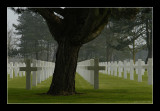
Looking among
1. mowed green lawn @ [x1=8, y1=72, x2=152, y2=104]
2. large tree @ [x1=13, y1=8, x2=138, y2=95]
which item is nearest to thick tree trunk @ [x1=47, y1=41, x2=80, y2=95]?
large tree @ [x1=13, y1=8, x2=138, y2=95]

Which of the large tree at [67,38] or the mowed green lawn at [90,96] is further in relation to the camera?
the large tree at [67,38]

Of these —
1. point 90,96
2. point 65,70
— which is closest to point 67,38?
point 65,70

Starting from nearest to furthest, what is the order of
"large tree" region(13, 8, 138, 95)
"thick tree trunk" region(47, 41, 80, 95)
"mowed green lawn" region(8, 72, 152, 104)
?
1. "mowed green lawn" region(8, 72, 152, 104)
2. "large tree" region(13, 8, 138, 95)
3. "thick tree trunk" region(47, 41, 80, 95)

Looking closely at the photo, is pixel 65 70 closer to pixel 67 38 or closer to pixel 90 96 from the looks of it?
pixel 67 38

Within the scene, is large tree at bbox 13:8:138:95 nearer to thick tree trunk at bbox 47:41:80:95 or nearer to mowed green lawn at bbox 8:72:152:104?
thick tree trunk at bbox 47:41:80:95

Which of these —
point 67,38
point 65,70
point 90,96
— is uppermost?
point 67,38

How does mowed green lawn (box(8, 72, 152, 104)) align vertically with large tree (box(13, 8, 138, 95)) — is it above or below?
below

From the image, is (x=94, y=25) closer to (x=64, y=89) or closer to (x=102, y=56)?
(x=64, y=89)

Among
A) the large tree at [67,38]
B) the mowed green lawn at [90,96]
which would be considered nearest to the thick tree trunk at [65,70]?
the large tree at [67,38]

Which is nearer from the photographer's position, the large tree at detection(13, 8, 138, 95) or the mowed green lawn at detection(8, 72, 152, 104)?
the mowed green lawn at detection(8, 72, 152, 104)

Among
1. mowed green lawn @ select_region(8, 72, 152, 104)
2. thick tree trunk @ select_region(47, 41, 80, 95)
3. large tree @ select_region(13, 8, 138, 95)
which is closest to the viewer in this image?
mowed green lawn @ select_region(8, 72, 152, 104)

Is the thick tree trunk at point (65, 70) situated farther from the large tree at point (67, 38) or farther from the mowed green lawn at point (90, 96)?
the mowed green lawn at point (90, 96)

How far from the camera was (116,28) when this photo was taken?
40.5 meters
